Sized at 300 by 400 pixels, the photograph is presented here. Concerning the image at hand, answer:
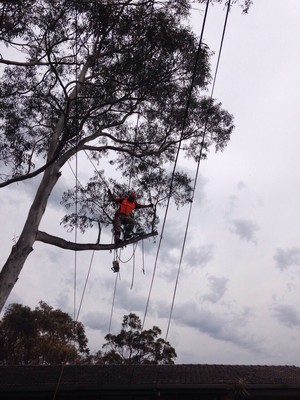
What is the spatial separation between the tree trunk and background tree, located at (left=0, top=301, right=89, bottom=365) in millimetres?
17377

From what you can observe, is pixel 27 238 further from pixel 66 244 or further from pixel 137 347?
pixel 137 347

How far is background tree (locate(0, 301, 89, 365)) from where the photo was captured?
26.2 m

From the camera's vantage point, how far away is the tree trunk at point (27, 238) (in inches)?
374

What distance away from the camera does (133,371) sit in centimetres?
1484

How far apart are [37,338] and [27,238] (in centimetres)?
1847

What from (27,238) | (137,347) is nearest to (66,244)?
(27,238)

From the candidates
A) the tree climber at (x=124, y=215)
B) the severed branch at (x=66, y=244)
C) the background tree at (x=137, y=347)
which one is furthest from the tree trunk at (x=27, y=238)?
the background tree at (x=137, y=347)

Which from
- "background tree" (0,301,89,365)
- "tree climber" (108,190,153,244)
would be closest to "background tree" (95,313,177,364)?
"background tree" (0,301,89,365)

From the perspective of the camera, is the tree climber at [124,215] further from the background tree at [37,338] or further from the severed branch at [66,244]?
the background tree at [37,338]

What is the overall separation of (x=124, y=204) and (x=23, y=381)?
664cm

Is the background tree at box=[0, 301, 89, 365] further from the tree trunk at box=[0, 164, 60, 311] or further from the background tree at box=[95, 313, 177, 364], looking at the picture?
the tree trunk at box=[0, 164, 60, 311]

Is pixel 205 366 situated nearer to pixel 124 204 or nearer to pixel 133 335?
pixel 124 204

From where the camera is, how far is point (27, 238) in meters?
10.1

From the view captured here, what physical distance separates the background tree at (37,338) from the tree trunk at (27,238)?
17.4 m
